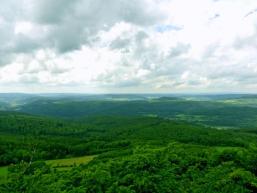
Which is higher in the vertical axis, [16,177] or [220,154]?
[220,154]

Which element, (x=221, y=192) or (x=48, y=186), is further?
(x=48, y=186)

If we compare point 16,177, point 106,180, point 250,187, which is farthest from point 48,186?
point 250,187

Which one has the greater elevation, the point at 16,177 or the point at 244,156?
the point at 244,156

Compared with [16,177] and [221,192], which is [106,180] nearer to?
[221,192]

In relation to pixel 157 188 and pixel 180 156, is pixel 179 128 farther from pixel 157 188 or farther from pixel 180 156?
pixel 157 188

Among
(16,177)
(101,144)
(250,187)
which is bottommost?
(101,144)

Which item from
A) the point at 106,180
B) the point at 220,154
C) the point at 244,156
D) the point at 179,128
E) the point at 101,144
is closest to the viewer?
the point at 106,180

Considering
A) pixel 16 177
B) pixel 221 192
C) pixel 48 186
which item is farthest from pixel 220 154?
pixel 16 177

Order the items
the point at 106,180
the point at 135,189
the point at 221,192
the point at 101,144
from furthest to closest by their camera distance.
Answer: the point at 101,144, the point at 106,180, the point at 135,189, the point at 221,192

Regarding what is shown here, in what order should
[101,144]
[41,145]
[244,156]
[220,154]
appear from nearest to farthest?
[244,156] → [220,154] → [41,145] → [101,144]
